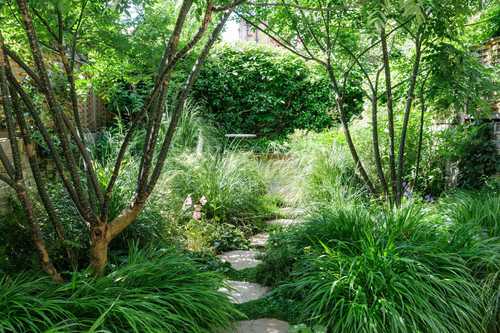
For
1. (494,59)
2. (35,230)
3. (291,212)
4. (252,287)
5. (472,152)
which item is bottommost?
(252,287)

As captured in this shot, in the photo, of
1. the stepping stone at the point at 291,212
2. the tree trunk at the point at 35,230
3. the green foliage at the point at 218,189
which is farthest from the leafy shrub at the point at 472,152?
the tree trunk at the point at 35,230

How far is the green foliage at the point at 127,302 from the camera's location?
74.9 inches

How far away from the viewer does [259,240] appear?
14.8 feet

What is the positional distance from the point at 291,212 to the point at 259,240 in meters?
0.68

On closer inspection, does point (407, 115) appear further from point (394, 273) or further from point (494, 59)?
Result: point (394, 273)

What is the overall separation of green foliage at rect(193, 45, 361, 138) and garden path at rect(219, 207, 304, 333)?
14.7 feet

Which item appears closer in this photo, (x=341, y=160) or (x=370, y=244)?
(x=370, y=244)

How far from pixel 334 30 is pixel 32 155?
9.96 ft

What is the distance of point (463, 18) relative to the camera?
381 centimetres

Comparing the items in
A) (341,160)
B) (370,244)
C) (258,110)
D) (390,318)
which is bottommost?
(390,318)

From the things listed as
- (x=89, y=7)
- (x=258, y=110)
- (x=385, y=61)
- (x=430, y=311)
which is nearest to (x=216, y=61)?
(x=258, y=110)

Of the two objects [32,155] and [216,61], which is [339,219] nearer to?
[32,155]

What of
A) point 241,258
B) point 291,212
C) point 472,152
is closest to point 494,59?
point 472,152

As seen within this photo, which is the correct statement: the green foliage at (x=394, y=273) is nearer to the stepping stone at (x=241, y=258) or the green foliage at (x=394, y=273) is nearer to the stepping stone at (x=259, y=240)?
the stepping stone at (x=241, y=258)
